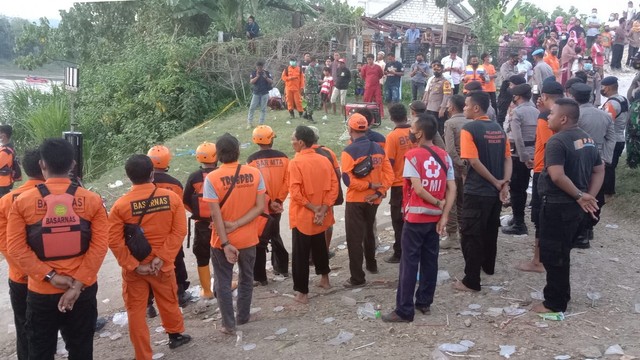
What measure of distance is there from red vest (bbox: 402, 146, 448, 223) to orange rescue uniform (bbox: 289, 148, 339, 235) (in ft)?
3.22

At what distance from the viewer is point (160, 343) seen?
17.8 feet

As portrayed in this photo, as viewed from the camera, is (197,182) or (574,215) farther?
(197,182)

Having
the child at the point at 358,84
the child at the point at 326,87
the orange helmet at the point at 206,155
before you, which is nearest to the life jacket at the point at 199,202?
the orange helmet at the point at 206,155

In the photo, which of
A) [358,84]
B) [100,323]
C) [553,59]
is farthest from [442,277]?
[358,84]

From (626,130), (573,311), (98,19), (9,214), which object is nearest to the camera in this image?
(9,214)

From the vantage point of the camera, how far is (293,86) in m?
16.4

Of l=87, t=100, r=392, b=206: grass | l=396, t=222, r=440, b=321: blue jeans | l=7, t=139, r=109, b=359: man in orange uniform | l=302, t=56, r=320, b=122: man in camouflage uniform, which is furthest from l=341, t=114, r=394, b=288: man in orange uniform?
l=302, t=56, r=320, b=122: man in camouflage uniform

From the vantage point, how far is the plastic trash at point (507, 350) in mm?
4316

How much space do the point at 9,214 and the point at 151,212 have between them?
39.6 inches

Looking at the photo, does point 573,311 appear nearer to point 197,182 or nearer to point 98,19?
point 197,182

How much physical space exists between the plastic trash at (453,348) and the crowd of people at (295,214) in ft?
1.63

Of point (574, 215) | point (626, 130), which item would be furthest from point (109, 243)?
point (626, 130)

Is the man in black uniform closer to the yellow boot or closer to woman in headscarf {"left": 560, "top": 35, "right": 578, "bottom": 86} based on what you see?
the yellow boot

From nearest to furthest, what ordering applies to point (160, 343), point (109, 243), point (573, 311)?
point (109, 243), point (573, 311), point (160, 343)
